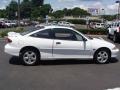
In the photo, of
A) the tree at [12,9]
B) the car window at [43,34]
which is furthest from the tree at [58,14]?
the car window at [43,34]

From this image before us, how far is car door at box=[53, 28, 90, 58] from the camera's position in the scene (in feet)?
40.1

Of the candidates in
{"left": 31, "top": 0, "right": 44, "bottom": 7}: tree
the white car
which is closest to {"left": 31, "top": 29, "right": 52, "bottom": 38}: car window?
the white car

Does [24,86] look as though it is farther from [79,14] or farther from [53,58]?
[79,14]

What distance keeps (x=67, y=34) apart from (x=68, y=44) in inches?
17.1

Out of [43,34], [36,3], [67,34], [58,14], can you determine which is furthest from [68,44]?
[58,14]

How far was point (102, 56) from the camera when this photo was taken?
12.8m

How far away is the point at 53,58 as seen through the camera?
A: 12.4 m

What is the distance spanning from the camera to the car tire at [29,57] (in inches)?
471

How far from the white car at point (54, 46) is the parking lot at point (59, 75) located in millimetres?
351

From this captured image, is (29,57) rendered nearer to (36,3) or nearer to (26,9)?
(26,9)

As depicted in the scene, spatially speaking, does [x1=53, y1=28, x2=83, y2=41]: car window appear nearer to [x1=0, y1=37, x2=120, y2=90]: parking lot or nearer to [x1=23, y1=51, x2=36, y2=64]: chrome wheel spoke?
[x1=0, y1=37, x2=120, y2=90]: parking lot

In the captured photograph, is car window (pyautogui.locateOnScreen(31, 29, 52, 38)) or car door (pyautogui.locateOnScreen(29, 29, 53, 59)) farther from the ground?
car window (pyautogui.locateOnScreen(31, 29, 52, 38))

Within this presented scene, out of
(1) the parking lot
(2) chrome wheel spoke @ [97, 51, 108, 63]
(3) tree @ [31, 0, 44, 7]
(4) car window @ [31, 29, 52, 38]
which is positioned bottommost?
(1) the parking lot

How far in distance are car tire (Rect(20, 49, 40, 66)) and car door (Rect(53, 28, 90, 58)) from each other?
28.6 inches
